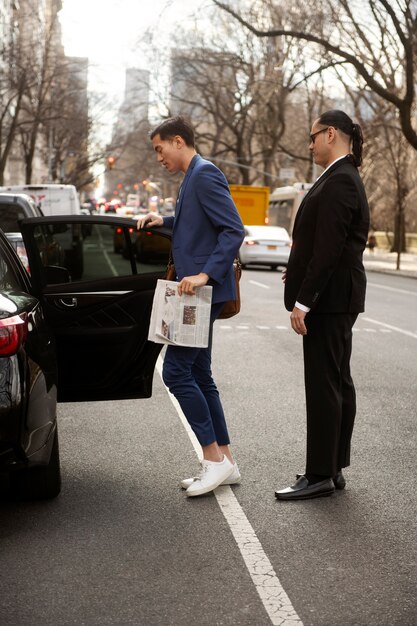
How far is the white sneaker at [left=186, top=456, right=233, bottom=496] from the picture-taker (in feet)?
17.4

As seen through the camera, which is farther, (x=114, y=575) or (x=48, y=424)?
(x=48, y=424)

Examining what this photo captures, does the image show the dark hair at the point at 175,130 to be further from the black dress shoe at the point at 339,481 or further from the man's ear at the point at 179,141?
the black dress shoe at the point at 339,481

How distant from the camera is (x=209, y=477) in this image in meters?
5.34

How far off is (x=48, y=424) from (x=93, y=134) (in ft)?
218

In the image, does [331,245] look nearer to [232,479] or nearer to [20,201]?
[232,479]

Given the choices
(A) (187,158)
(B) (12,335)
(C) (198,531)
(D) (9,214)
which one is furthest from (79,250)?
(B) (12,335)

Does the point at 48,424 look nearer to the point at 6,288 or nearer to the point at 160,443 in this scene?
the point at 6,288

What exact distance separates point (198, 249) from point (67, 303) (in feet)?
2.55

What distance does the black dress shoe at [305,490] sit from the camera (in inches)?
209

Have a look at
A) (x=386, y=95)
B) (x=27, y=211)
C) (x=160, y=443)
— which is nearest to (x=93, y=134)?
(x=386, y=95)

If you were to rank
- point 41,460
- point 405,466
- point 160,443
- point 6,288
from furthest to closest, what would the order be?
point 160,443, point 405,466, point 6,288, point 41,460

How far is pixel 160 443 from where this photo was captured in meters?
6.57

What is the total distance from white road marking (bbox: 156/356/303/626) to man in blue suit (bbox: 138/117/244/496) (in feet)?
0.56

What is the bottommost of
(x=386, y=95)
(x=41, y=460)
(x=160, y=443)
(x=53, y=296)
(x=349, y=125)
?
(x=160, y=443)
